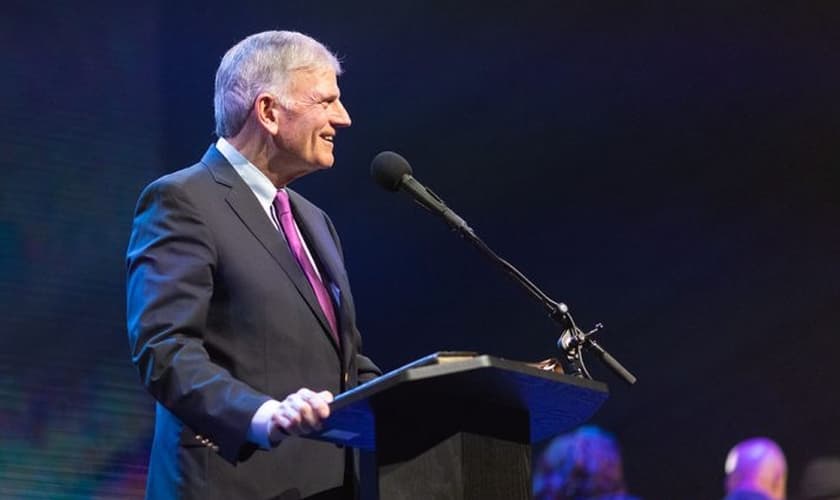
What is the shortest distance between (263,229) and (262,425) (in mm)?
600

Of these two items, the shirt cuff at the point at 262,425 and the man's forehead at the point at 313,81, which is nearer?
the shirt cuff at the point at 262,425

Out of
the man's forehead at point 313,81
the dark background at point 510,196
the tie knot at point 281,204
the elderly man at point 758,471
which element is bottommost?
the tie knot at point 281,204

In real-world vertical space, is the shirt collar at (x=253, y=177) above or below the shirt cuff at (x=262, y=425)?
above

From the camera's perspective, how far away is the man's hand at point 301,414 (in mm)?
1615

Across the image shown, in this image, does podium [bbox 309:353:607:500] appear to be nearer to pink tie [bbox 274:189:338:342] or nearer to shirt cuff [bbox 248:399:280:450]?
shirt cuff [bbox 248:399:280:450]

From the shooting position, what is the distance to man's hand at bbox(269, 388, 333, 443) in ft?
5.30

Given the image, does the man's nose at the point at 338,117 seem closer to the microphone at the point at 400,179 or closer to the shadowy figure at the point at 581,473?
the microphone at the point at 400,179

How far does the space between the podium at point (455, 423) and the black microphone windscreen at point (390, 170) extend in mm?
679

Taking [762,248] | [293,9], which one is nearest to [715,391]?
[762,248]

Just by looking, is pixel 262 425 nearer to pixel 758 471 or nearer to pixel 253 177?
pixel 253 177

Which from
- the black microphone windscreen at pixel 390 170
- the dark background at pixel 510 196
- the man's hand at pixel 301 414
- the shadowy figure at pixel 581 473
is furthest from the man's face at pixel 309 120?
the shadowy figure at pixel 581 473

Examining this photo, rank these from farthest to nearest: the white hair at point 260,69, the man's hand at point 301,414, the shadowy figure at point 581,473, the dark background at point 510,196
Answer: the shadowy figure at point 581,473, the dark background at point 510,196, the white hair at point 260,69, the man's hand at point 301,414

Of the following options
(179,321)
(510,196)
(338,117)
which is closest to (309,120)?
(338,117)

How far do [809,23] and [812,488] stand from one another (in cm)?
209
